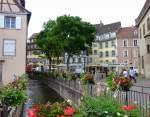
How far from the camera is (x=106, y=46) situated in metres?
101

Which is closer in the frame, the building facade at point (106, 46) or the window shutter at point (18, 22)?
the window shutter at point (18, 22)

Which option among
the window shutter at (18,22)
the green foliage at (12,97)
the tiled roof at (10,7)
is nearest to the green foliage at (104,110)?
the green foliage at (12,97)

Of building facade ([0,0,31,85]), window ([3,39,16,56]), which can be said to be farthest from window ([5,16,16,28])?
window ([3,39,16,56])

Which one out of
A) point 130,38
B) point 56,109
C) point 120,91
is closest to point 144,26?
point 120,91

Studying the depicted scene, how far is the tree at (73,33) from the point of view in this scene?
187 feet

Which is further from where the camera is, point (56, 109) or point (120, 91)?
point (120, 91)

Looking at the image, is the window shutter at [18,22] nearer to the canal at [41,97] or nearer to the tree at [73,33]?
the canal at [41,97]

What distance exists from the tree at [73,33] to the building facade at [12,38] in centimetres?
1775

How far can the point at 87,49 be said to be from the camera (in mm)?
60031

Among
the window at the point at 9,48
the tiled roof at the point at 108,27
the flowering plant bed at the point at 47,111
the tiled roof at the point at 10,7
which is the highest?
the tiled roof at the point at 108,27

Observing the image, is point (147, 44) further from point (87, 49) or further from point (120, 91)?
point (120, 91)

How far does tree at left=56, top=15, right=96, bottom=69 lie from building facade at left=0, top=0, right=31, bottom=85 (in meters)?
17.7

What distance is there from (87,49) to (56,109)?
5396 cm

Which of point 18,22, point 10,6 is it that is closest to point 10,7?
point 10,6
